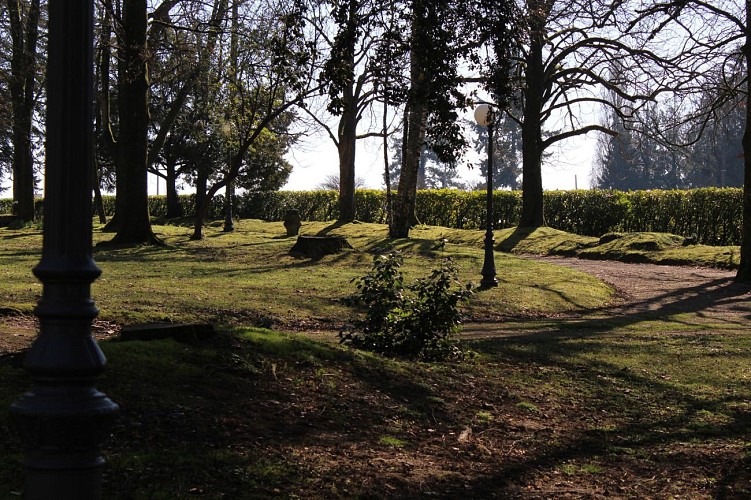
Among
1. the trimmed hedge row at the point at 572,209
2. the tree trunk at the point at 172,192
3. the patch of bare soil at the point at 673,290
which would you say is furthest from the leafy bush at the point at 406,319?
the tree trunk at the point at 172,192

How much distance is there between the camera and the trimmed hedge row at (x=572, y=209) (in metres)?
28.7

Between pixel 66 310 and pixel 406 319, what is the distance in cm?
653

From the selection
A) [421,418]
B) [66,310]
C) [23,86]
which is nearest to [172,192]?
[23,86]

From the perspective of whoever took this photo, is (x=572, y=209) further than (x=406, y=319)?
Yes

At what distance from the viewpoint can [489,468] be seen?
5633 millimetres

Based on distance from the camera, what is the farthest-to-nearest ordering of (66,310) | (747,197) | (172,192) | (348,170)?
(172,192)
(348,170)
(747,197)
(66,310)

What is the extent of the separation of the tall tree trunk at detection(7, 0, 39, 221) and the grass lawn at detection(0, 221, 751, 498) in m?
20.8

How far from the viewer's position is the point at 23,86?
3300cm

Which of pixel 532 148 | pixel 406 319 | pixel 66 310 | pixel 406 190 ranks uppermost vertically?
pixel 532 148

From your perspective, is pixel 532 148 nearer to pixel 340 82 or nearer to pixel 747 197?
pixel 747 197

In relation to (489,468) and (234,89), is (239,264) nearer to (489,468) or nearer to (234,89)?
(234,89)

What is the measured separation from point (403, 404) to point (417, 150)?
18218mm

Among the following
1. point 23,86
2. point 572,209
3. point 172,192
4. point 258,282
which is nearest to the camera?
point 258,282

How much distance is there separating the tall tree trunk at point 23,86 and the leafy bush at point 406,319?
23382 mm
